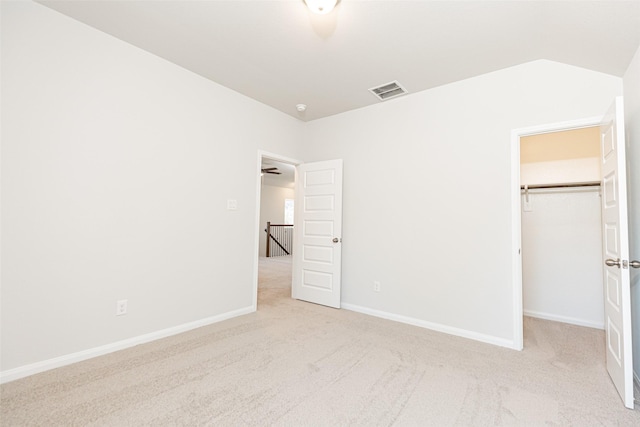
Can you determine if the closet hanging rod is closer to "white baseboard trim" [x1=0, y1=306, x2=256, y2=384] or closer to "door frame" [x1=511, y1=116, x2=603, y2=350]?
"door frame" [x1=511, y1=116, x2=603, y2=350]

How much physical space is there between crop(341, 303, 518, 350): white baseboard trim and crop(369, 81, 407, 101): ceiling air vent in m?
2.57

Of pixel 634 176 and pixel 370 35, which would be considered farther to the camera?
pixel 370 35

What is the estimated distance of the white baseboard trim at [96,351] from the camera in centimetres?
200

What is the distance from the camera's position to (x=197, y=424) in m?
1.58

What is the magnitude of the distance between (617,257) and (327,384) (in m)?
2.09

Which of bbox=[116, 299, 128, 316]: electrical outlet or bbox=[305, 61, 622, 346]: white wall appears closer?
bbox=[116, 299, 128, 316]: electrical outlet

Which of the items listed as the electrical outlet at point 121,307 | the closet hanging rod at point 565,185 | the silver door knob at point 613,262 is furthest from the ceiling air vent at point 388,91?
Answer: the electrical outlet at point 121,307

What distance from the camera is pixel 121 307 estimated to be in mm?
2506

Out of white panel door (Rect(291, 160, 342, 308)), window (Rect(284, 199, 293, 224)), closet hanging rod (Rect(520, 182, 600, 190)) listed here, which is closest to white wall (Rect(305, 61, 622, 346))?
white panel door (Rect(291, 160, 342, 308))

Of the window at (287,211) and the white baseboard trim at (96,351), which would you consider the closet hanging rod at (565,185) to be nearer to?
the white baseboard trim at (96,351)

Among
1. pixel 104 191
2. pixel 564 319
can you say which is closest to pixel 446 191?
pixel 564 319

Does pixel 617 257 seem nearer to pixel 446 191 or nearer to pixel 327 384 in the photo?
pixel 446 191

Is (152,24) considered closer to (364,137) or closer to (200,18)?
(200,18)

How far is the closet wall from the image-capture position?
10.6 ft
